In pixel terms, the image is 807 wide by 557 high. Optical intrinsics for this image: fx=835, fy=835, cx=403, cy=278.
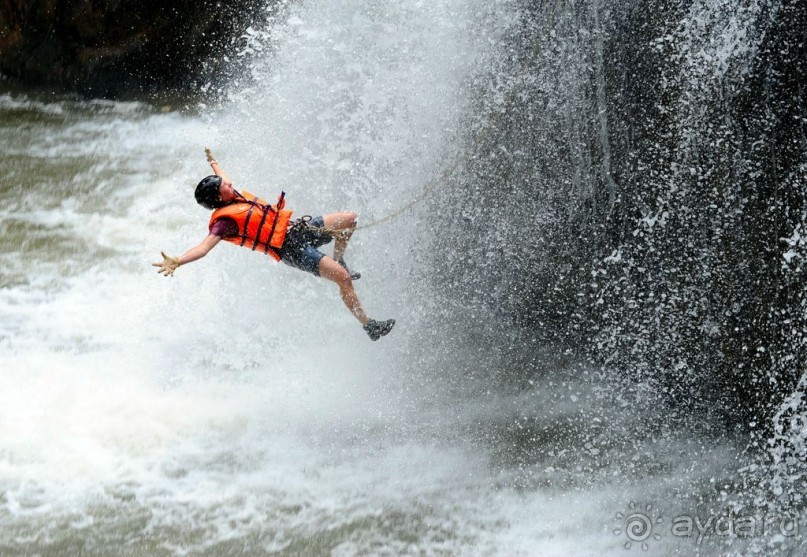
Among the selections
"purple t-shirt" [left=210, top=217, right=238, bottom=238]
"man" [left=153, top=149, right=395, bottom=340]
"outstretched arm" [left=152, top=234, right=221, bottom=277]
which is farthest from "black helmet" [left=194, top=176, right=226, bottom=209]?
"outstretched arm" [left=152, top=234, right=221, bottom=277]

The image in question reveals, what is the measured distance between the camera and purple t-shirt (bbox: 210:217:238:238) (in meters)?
5.55

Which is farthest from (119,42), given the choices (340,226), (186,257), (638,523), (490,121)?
(638,523)

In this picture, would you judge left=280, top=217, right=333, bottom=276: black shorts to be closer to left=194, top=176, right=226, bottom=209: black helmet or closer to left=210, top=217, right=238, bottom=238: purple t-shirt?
left=210, top=217, right=238, bottom=238: purple t-shirt

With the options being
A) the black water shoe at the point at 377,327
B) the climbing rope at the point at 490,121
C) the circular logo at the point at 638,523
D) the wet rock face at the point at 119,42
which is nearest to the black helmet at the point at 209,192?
the black water shoe at the point at 377,327

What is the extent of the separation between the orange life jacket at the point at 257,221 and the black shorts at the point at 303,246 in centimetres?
8

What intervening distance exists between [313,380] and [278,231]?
Result: 5.33ft

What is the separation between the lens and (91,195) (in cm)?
902

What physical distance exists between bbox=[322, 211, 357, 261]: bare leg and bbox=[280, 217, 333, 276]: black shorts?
0.23 feet

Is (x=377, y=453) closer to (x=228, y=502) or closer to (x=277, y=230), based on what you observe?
(x=228, y=502)

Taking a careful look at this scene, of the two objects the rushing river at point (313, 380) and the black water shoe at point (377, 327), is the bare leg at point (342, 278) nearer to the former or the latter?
the black water shoe at point (377, 327)

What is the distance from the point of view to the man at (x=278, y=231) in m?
5.64

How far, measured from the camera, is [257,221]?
5703mm

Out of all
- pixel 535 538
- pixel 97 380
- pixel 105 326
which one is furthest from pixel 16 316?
pixel 535 538

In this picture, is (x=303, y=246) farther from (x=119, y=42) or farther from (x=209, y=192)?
(x=119, y=42)
